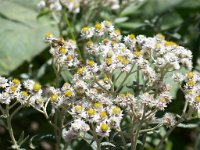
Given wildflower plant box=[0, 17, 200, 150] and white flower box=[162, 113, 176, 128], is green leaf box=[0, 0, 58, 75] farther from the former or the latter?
white flower box=[162, 113, 176, 128]

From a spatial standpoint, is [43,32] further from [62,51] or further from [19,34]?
Answer: [62,51]

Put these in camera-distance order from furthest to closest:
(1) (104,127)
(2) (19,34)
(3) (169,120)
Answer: (2) (19,34) < (3) (169,120) < (1) (104,127)

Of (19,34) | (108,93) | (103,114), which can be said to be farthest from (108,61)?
(19,34)

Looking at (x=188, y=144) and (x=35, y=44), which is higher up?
(x=35, y=44)

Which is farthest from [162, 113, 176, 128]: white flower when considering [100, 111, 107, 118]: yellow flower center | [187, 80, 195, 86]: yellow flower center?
[100, 111, 107, 118]: yellow flower center

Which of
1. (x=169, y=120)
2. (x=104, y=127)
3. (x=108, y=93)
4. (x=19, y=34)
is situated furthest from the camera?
(x=19, y=34)

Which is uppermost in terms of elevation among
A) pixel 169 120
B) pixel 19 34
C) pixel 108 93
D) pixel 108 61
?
pixel 19 34

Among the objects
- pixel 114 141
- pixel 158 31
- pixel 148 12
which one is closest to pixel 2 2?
pixel 148 12

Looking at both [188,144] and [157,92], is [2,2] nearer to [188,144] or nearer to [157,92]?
[188,144]
